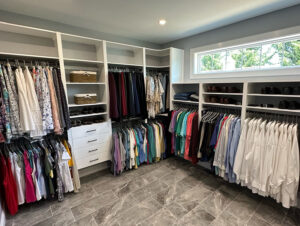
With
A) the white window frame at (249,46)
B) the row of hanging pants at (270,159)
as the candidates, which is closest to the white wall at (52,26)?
the white window frame at (249,46)

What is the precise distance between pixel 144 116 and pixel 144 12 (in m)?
1.66

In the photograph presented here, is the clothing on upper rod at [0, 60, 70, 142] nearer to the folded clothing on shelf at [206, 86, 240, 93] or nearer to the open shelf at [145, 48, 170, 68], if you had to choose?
the open shelf at [145, 48, 170, 68]

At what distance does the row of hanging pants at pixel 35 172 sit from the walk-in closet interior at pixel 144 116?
0.04 feet

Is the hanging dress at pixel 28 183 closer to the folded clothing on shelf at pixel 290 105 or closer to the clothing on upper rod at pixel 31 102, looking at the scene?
the clothing on upper rod at pixel 31 102

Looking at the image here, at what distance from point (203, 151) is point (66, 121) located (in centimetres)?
212

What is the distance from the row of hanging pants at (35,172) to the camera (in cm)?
188

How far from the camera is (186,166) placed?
3100 mm

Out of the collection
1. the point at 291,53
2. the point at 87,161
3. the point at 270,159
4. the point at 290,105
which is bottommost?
the point at 87,161

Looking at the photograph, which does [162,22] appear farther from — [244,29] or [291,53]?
[291,53]

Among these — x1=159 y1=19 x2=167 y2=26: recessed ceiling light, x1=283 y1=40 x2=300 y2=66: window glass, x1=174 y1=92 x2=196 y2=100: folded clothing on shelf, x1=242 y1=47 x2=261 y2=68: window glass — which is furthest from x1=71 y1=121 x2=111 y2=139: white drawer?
x1=283 y1=40 x2=300 y2=66: window glass

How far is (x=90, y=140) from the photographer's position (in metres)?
2.60

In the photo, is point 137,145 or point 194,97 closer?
point 194,97

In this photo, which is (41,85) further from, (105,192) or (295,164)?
(295,164)

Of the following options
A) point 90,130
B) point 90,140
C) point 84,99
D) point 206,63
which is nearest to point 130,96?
point 84,99
